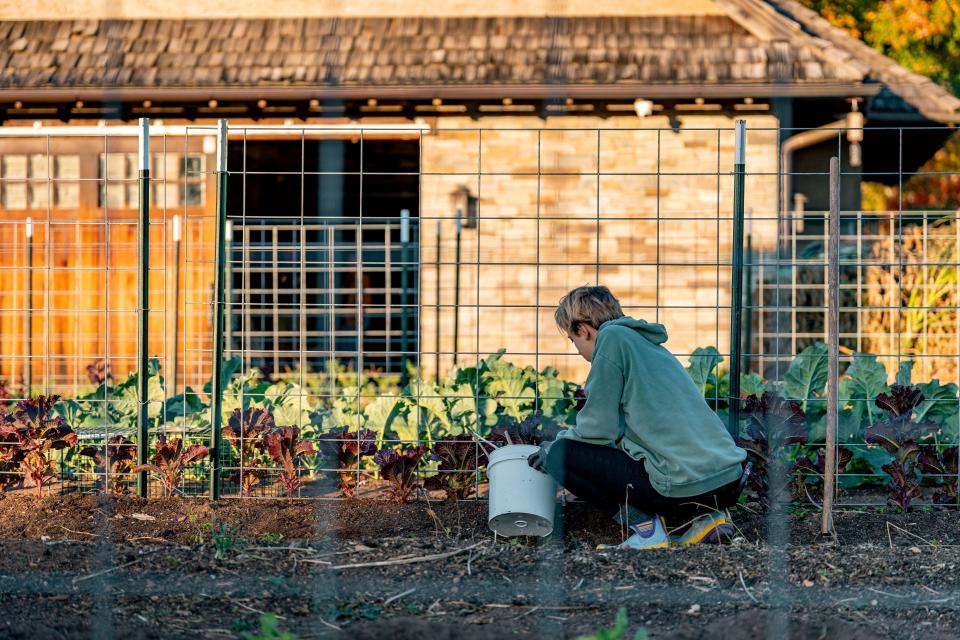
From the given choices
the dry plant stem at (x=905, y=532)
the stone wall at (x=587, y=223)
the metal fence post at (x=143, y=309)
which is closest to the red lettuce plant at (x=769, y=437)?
the dry plant stem at (x=905, y=532)

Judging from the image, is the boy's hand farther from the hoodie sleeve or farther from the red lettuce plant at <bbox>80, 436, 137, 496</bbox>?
the red lettuce plant at <bbox>80, 436, 137, 496</bbox>

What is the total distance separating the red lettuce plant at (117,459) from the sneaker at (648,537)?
2073mm

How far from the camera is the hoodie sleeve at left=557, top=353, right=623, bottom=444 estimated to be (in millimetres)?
3854

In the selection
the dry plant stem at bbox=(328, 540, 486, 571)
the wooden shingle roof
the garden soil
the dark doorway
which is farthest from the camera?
the dark doorway

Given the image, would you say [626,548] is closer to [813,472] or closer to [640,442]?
[640,442]

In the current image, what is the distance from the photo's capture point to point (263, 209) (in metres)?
13.5

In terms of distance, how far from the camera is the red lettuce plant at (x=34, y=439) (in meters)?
4.66

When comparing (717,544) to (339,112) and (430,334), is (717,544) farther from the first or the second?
(339,112)

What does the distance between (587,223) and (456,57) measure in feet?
6.35

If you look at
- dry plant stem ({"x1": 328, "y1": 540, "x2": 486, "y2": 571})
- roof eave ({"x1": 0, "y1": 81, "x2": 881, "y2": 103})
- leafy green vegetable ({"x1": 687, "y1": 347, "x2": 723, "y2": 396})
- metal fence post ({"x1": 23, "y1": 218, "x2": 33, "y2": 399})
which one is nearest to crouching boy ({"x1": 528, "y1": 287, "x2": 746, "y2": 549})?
dry plant stem ({"x1": 328, "y1": 540, "x2": 486, "y2": 571})

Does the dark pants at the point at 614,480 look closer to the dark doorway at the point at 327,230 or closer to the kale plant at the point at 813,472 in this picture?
the kale plant at the point at 813,472

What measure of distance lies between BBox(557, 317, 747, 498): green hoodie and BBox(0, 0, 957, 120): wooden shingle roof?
6085mm

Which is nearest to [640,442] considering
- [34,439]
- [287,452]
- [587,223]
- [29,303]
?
[287,452]

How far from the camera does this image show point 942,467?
14.8ft
